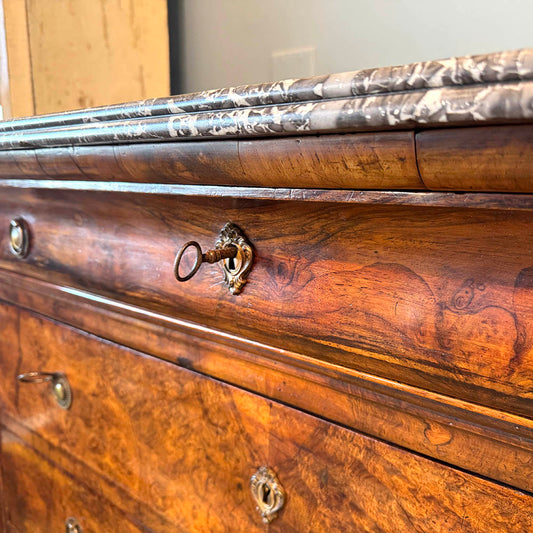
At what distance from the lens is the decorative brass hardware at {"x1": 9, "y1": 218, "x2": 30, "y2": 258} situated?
0.68 m

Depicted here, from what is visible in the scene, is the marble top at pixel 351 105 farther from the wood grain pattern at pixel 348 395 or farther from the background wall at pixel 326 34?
the background wall at pixel 326 34

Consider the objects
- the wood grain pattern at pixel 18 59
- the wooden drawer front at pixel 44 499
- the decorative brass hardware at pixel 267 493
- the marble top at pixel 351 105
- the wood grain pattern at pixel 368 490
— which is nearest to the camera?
the marble top at pixel 351 105

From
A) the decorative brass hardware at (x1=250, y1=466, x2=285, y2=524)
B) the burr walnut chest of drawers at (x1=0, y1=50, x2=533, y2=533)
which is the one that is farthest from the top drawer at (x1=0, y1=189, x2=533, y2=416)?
the decorative brass hardware at (x1=250, y1=466, x2=285, y2=524)

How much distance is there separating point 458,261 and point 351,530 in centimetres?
20

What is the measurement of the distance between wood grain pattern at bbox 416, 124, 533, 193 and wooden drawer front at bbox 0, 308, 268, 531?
0.24 meters

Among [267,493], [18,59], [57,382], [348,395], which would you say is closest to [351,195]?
[348,395]

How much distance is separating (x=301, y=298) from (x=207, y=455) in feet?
0.60

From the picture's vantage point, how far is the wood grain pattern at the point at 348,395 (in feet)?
1.05

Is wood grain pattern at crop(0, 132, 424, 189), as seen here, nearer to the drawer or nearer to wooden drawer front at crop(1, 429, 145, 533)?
the drawer

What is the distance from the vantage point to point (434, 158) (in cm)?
27

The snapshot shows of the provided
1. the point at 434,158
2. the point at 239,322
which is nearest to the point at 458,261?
the point at 434,158

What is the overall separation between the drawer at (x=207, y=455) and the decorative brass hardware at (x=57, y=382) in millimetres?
10

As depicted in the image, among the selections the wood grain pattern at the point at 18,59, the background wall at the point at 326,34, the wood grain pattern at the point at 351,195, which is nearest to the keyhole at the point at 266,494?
the wood grain pattern at the point at 351,195

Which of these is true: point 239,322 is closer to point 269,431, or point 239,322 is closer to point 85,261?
point 269,431
